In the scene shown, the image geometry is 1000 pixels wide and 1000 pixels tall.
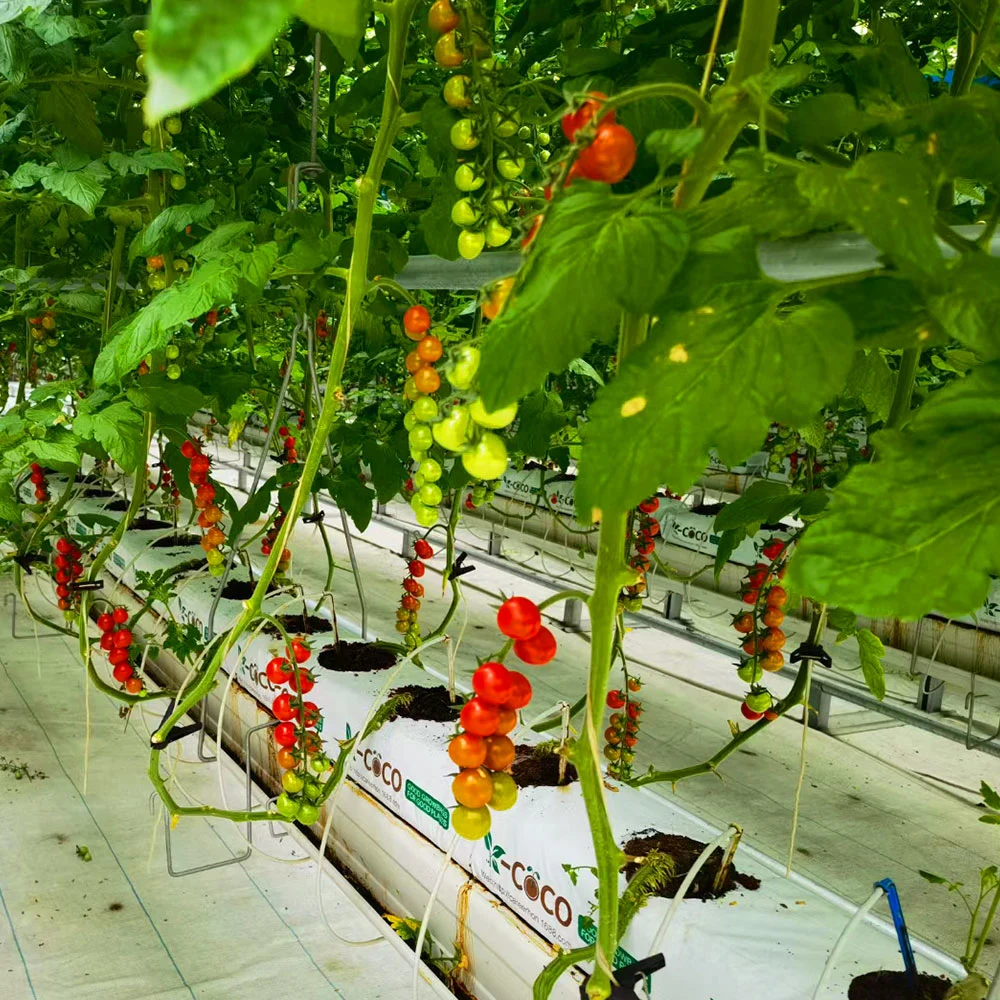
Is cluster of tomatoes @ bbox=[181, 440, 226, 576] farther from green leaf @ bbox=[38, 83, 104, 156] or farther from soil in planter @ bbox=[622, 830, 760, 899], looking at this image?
soil in planter @ bbox=[622, 830, 760, 899]

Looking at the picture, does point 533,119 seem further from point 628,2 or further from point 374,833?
point 374,833

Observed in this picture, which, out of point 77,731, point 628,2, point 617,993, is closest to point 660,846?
point 617,993

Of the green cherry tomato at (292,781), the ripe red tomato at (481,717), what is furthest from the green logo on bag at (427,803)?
the ripe red tomato at (481,717)

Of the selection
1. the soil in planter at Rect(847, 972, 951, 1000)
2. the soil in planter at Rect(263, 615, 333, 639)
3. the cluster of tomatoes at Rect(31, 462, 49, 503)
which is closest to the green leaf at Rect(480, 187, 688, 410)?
the soil in planter at Rect(847, 972, 951, 1000)

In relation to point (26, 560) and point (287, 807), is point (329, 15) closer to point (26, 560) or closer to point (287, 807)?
point (287, 807)

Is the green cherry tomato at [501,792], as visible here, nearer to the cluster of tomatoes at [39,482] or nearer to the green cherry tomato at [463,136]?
the green cherry tomato at [463,136]

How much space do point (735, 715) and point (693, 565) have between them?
1.19 metres

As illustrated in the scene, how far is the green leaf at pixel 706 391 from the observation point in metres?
0.33

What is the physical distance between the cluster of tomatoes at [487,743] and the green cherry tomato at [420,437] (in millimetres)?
190

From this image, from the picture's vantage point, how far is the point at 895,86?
2.06 feet

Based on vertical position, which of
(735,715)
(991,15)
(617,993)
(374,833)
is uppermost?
(991,15)

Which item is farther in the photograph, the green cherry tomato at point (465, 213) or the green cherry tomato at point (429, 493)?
the green cherry tomato at point (429, 493)

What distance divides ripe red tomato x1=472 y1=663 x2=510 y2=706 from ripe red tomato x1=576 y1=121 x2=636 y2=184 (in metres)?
0.30

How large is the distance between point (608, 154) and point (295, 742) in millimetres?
1253
